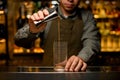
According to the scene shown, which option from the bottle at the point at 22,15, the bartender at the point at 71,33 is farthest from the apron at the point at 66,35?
the bottle at the point at 22,15

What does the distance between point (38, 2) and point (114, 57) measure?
1.29m

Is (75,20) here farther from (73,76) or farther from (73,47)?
(73,76)

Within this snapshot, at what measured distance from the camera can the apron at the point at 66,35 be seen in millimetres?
2205

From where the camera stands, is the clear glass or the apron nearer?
the clear glass

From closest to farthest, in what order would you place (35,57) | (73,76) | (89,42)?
(73,76) → (89,42) → (35,57)

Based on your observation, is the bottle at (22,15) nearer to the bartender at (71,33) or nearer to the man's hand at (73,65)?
the bartender at (71,33)

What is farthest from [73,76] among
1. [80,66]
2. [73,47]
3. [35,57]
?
[35,57]

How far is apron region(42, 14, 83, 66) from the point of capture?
2.21 meters

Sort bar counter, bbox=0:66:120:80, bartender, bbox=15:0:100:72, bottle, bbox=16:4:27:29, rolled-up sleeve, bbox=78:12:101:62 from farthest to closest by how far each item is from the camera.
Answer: bottle, bbox=16:4:27:29 → bartender, bbox=15:0:100:72 → rolled-up sleeve, bbox=78:12:101:62 → bar counter, bbox=0:66:120:80

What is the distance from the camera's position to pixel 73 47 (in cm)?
227

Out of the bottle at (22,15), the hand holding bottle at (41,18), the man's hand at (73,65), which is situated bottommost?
the man's hand at (73,65)

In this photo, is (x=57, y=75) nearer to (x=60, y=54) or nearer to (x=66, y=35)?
(x=60, y=54)

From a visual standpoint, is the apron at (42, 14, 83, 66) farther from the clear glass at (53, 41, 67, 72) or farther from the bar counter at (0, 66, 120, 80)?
the bar counter at (0, 66, 120, 80)

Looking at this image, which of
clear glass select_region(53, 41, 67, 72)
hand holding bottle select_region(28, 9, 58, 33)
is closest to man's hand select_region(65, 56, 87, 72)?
clear glass select_region(53, 41, 67, 72)
